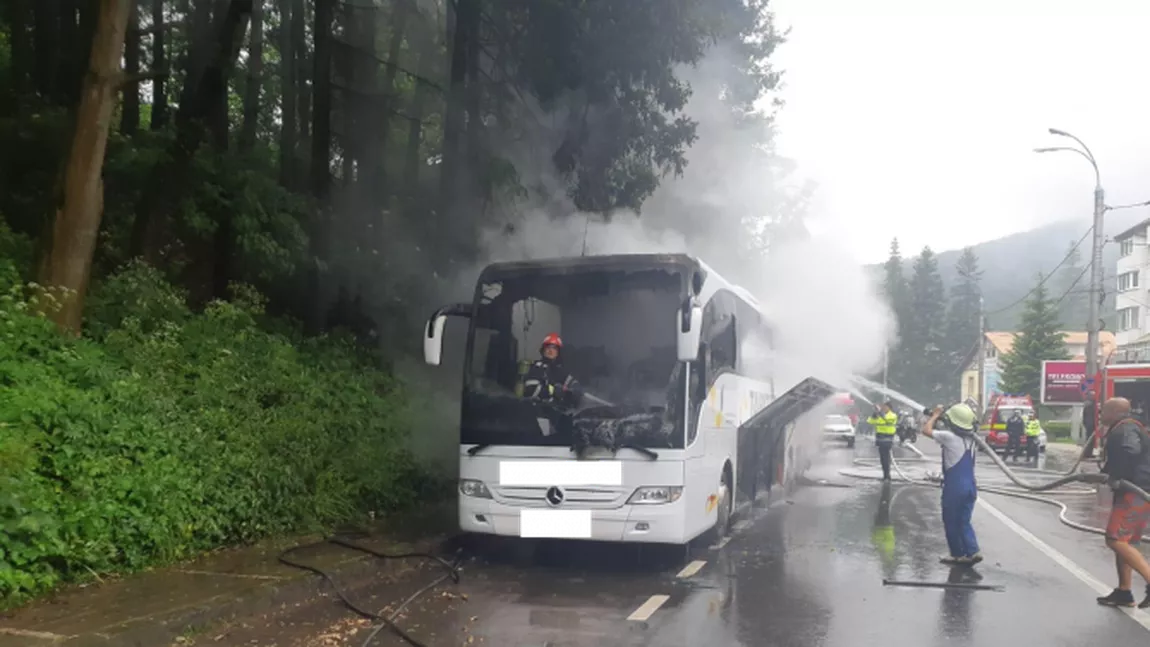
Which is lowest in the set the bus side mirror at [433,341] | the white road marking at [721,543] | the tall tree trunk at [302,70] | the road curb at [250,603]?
the white road marking at [721,543]

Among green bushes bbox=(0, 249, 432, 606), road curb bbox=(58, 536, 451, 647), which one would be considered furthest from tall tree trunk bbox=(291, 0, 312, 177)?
road curb bbox=(58, 536, 451, 647)

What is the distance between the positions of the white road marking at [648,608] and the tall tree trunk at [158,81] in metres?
12.5

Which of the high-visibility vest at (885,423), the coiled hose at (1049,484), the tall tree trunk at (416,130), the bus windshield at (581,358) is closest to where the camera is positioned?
the coiled hose at (1049,484)

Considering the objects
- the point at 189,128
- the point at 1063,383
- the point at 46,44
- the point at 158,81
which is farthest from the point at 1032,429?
the point at 46,44

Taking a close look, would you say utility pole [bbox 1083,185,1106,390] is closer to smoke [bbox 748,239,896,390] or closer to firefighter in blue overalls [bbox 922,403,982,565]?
A: smoke [bbox 748,239,896,390]

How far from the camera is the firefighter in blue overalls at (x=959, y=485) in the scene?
9703mm

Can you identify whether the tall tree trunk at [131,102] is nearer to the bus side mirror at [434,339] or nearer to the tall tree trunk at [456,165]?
the tall tree trunk at [456,165]

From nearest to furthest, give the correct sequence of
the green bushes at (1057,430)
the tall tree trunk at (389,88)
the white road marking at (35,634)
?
1. the white road marking at (35,634)
2. the tall tree trunk at (389,88)
3. the green bushes at (1057,430)

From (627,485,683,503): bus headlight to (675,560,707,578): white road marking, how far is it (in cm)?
88

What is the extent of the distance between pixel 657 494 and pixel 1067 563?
15.4 ft

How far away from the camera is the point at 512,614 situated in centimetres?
758

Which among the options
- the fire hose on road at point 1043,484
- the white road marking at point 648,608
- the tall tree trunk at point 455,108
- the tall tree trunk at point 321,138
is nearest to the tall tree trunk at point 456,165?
the tall tree trunk at point 455,108

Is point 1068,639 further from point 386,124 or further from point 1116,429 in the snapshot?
point 386,124

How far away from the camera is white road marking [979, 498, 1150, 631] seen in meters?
7.68
